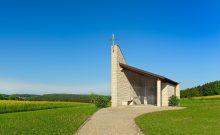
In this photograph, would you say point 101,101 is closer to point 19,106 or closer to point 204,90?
point 19,106

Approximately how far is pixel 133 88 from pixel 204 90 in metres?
45.4

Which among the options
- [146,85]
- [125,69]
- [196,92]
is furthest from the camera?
[196,92]

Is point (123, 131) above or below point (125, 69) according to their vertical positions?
below

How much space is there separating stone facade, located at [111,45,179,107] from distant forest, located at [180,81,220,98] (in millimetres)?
38924

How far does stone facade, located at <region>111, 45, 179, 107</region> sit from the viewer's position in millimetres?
31906

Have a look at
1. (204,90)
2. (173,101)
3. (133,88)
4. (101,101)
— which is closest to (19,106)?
(101,101)

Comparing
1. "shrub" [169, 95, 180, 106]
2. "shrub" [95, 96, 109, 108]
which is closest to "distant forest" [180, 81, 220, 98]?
"shrub" [169, 95, 180, 106]

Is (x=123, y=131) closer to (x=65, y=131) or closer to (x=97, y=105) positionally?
(x=65, y=131)

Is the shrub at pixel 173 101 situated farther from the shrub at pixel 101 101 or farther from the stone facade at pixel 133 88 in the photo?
the shrub at pixel 101 101

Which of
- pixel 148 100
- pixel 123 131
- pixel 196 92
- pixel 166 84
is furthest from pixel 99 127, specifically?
pixel 196 92

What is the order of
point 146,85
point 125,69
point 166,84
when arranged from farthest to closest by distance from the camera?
point 146,85 → point 166,84 → point 125,69

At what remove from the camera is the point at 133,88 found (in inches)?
1403

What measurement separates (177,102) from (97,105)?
9761 millimetres

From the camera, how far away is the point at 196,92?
7756cm
